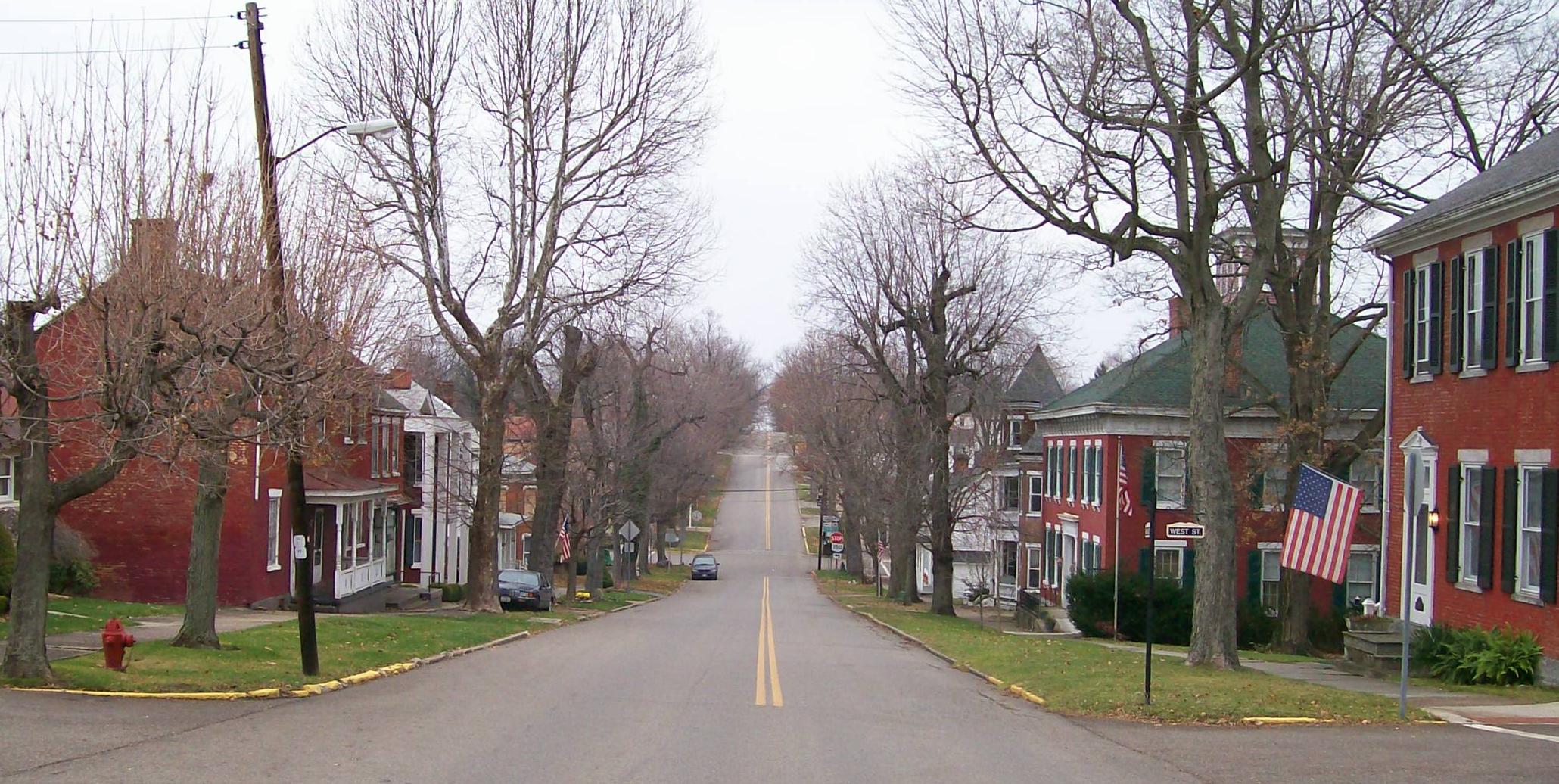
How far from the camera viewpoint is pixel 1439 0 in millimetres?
24625

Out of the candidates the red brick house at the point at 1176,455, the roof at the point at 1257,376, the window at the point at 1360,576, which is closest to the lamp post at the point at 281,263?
the red brick house at the point at 1176,455

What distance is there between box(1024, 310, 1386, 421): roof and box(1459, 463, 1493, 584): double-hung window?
54.9ft

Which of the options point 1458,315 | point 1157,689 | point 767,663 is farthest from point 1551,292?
point 767,663

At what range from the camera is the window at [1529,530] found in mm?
19297

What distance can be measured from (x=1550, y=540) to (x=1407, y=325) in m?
6.07

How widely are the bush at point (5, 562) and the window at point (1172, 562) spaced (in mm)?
29669

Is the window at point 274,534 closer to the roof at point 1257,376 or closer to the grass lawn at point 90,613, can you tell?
the grass lawn at point 90,613

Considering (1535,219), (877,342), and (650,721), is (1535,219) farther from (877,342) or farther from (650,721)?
(877,342)

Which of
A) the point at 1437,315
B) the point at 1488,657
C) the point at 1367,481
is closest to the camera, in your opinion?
the point at 1488,657

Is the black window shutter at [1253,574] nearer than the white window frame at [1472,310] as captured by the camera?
No

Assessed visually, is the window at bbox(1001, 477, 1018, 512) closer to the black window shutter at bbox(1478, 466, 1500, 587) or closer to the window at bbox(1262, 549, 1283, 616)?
the window at bbox(1262, 549, 1283, 616)

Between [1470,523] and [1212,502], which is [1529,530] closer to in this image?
[1470,523]

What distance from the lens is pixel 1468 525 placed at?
21656 mm

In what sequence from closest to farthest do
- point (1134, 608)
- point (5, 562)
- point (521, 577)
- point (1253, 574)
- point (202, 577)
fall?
1. point (202, 577)
2. point (5, 562)
3. point (1134, 608)
4. point (521, 577)
5. point (1253, 574)
